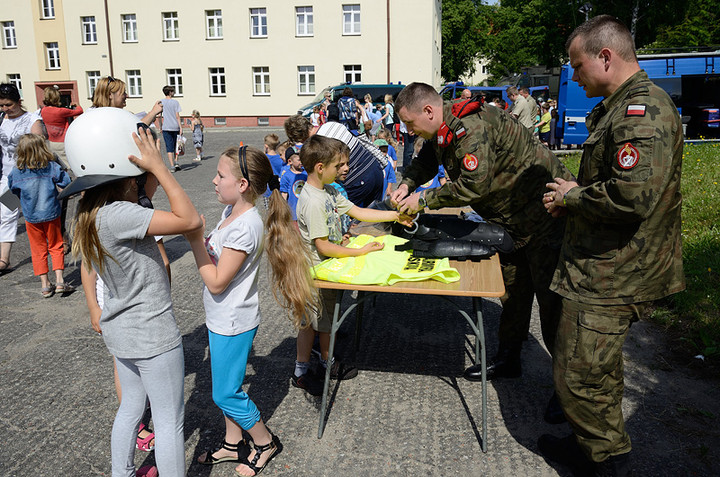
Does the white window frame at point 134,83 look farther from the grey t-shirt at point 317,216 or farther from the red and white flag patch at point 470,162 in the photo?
the red and white flag patch at point 470,162

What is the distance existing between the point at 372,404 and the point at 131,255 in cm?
204

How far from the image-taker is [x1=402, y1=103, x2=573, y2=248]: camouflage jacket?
336 cm

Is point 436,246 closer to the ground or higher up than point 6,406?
higher up

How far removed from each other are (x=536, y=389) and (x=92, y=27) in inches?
1477

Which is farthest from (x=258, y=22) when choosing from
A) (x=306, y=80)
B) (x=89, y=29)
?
(x=89, y=29)

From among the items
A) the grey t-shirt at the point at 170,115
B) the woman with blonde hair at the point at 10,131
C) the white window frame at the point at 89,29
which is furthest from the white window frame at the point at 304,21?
the woman with blonde hair at the point at 10,131

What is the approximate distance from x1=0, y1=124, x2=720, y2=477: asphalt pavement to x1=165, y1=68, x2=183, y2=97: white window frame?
100 ft

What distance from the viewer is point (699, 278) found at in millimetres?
5309

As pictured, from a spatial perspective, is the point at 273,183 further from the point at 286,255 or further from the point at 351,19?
the point at 351,19

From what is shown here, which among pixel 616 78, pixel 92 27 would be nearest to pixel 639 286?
pixel 616 78

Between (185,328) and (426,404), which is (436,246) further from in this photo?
(185,328)

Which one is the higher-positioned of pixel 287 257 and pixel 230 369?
pixel 287 257

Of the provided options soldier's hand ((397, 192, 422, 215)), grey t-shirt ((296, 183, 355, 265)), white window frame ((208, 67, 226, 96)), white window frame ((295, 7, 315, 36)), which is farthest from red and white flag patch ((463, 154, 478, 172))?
white window frame ((208, 67, 226, 96))

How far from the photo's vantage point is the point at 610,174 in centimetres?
254
